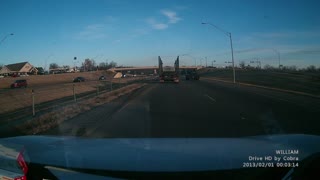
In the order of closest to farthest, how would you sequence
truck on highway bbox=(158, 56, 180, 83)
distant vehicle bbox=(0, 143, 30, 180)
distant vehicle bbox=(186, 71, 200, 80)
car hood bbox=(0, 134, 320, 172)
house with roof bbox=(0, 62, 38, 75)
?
distant vehicle bbox=(0, 143, 30, 180) < car hood bbox=(0, 134, 320, 172) < truck on highway bbox=(158, 56, 180, 83) < distant vehicle bbox=(186, 71, 200, 80) < house with roof bbox=(0, 62, 38, 75)

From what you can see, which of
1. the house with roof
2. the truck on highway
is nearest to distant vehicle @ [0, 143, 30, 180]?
the truck on highway

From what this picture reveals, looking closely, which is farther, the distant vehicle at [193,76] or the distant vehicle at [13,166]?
the distant vehicle at [193,76]

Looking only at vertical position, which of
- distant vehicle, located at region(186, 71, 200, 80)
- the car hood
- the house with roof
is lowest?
distant vehicle, located at region(186, 71, 200, 80)

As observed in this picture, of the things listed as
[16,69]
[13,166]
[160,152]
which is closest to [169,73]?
[160,152]

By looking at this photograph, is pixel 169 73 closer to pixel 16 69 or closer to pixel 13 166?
pixel 13 166

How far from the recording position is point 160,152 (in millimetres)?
4793

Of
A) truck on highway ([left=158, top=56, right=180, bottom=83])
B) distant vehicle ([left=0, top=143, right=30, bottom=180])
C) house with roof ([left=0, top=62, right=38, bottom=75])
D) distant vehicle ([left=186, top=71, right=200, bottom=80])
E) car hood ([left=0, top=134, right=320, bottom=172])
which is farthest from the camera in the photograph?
house with roof ([left=0, top=62, right=38, bottom=75])

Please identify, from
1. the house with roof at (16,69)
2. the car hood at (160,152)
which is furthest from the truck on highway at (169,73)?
the house with roof at (16,69)

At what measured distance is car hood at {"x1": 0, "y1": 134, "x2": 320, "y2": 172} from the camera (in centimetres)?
405

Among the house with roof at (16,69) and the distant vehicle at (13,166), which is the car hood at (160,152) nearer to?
the distant vehicle at (13,166)

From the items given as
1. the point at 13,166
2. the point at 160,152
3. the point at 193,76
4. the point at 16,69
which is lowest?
the point at 193,76

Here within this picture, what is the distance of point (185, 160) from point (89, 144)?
1.60 meters

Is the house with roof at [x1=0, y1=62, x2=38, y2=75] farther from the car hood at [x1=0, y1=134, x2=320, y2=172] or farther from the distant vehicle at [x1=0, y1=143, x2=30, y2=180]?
the distant vehicle at [x1=0, y1=143, x2=30, y2=180]

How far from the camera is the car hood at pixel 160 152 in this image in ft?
13.3
